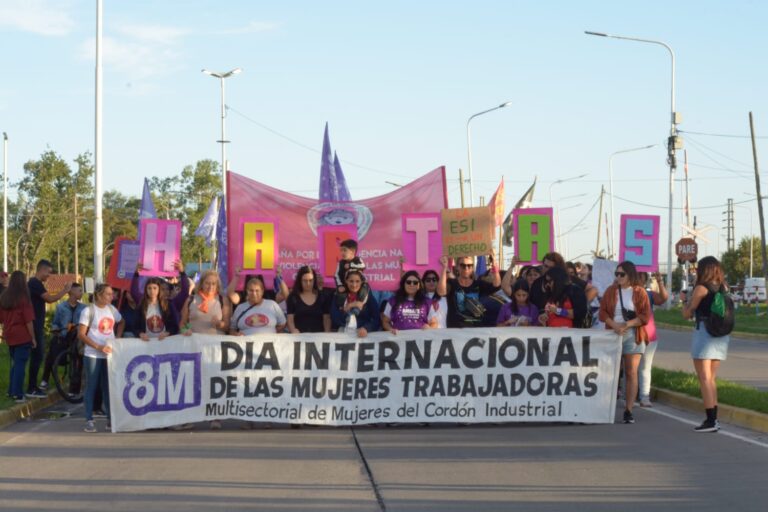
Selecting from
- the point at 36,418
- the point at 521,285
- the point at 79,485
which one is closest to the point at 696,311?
the point at 521,285

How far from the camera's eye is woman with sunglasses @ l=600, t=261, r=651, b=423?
12820 millimetres

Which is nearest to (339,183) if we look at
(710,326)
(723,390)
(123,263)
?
(123,263)

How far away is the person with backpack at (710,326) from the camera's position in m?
11.6

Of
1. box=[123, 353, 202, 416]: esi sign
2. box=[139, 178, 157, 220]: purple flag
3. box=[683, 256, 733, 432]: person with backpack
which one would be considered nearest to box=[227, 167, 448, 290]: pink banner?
box=[123, 353, 202, 416]: esi sign

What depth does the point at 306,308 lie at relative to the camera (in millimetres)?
13227

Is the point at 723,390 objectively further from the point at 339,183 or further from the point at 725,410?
the point at 339,183

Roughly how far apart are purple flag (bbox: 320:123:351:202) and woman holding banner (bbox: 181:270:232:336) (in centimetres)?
680

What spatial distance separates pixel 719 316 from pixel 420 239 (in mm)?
4797

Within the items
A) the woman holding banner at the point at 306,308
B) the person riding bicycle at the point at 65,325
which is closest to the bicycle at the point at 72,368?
the person riding bicycle at the point at 65,325

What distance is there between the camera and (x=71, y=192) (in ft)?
247

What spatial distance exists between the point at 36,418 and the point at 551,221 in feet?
23.3

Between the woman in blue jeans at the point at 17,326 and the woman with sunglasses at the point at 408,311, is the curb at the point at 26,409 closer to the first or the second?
the woman in blue jeans at the point at 17,326

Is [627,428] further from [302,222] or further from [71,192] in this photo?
[71,192]

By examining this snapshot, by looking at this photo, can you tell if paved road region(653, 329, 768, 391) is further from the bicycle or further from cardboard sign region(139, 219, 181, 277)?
the bicycle
